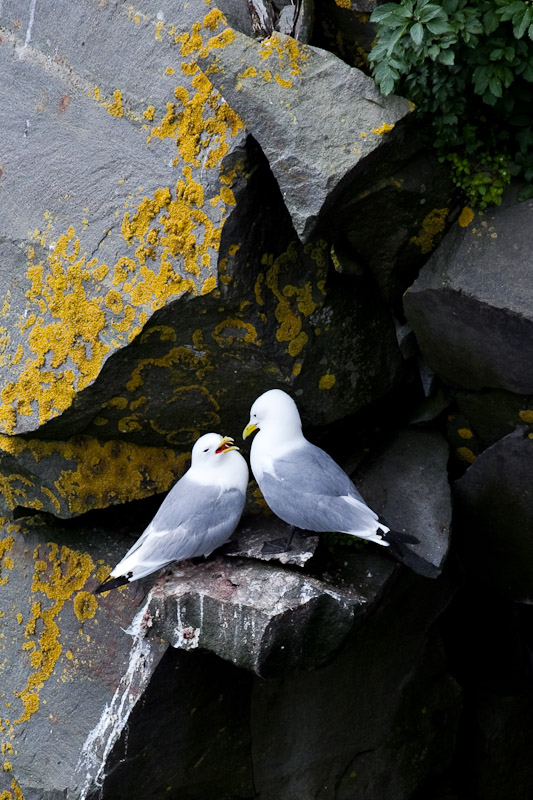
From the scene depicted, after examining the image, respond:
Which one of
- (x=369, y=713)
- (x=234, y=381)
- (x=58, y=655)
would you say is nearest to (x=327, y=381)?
(x=234, y=381)

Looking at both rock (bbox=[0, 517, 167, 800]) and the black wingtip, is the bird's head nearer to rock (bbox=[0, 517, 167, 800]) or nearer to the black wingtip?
the black wingtip

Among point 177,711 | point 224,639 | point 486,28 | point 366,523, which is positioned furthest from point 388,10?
point 177,711

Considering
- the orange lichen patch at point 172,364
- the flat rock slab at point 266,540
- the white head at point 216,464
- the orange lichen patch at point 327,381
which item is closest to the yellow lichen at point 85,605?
the flat rock slab at point 266,540

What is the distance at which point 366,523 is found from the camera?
3.46m

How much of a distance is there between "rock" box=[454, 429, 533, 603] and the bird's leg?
902 mm

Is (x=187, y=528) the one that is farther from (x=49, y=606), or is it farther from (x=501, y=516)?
(x=501, y=516)

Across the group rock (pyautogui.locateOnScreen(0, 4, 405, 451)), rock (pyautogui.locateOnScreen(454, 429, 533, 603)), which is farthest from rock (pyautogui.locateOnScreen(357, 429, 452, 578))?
rock (pyautogui.locateOnScreen(0, 4, 405, 451))

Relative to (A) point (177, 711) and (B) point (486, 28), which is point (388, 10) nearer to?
(B) point (486, 28)

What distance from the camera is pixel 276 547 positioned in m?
3.75

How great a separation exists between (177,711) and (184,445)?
1210mm

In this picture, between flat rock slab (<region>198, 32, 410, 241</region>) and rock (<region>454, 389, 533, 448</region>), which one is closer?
flat rock slab (<region>198, 32, 410, 241</region>)

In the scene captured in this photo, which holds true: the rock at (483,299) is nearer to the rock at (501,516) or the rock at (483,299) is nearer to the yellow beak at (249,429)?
the rock at (501,516)

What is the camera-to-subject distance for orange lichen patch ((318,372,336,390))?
404 cm

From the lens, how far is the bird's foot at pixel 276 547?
3.70 metres
